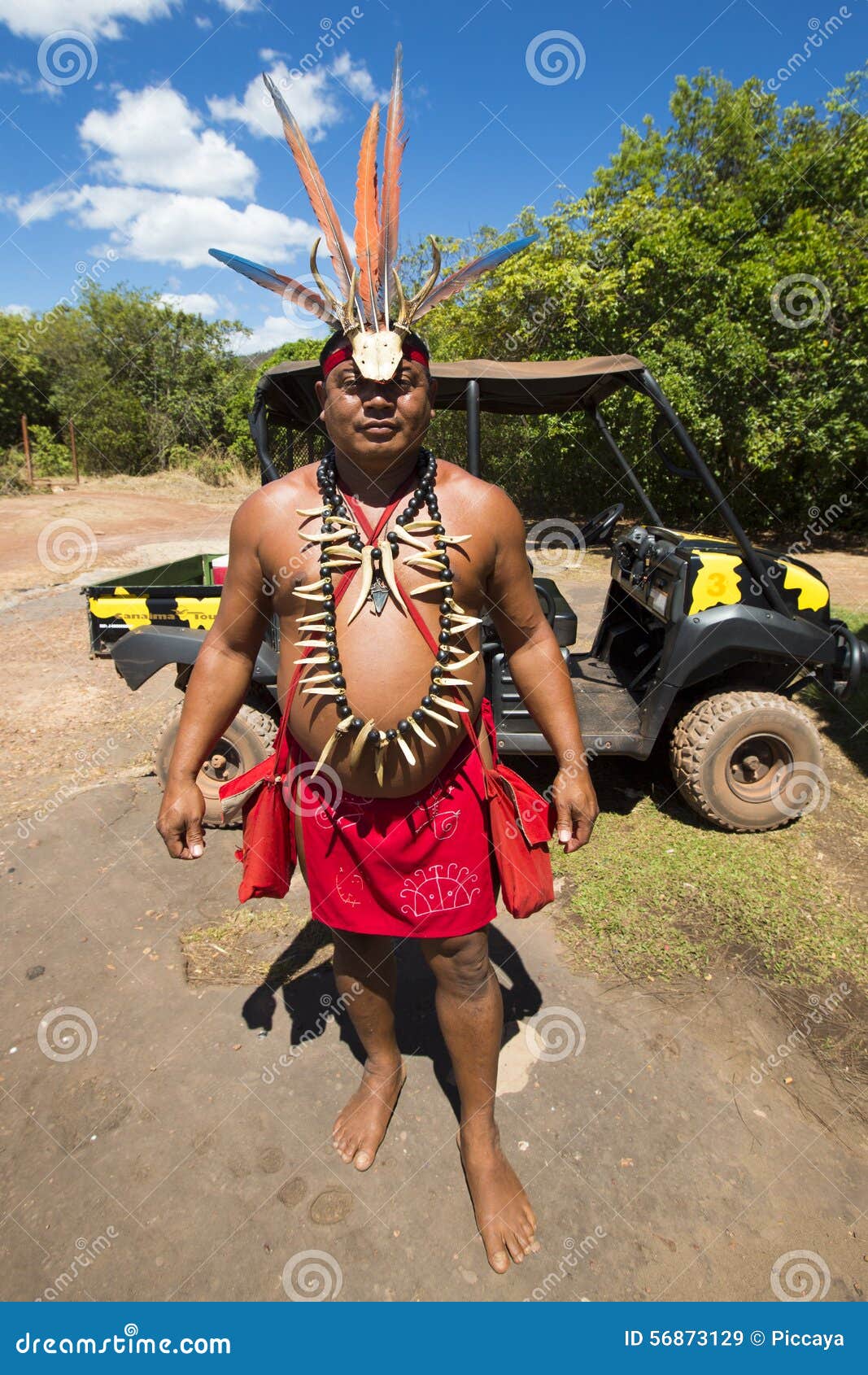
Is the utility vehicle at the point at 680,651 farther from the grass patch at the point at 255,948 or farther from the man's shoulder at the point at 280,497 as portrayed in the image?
the man's shoulder at the point at 280,497

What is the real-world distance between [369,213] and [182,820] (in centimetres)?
151

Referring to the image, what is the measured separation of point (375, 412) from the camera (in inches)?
63.1

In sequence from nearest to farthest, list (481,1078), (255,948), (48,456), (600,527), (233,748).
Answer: (481,1078) < (255,948) < (233,748) < (600,527) < (48,456)

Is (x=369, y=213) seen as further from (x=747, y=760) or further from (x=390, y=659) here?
(x=747, y=760)

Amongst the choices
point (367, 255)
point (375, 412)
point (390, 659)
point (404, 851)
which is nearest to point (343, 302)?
point (367, 255)

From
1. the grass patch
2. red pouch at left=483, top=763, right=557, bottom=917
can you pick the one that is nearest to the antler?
red pouch at left=483, top=763, right=557, bottom=917

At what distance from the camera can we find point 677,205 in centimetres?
1470

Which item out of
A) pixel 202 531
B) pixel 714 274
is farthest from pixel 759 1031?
pixel 202 531

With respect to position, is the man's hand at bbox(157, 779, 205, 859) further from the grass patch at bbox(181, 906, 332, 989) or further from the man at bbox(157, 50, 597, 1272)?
the grass patch at bbox(181, 906, 332, 989)

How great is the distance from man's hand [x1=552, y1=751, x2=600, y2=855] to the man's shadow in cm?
105

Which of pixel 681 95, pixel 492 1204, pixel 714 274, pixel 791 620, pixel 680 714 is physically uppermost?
pixel 681 95

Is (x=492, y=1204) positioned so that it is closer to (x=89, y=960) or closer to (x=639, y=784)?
(x=89, y=960)

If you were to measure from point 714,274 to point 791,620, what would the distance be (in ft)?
28.4

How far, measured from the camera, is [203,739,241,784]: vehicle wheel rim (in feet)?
12.6
